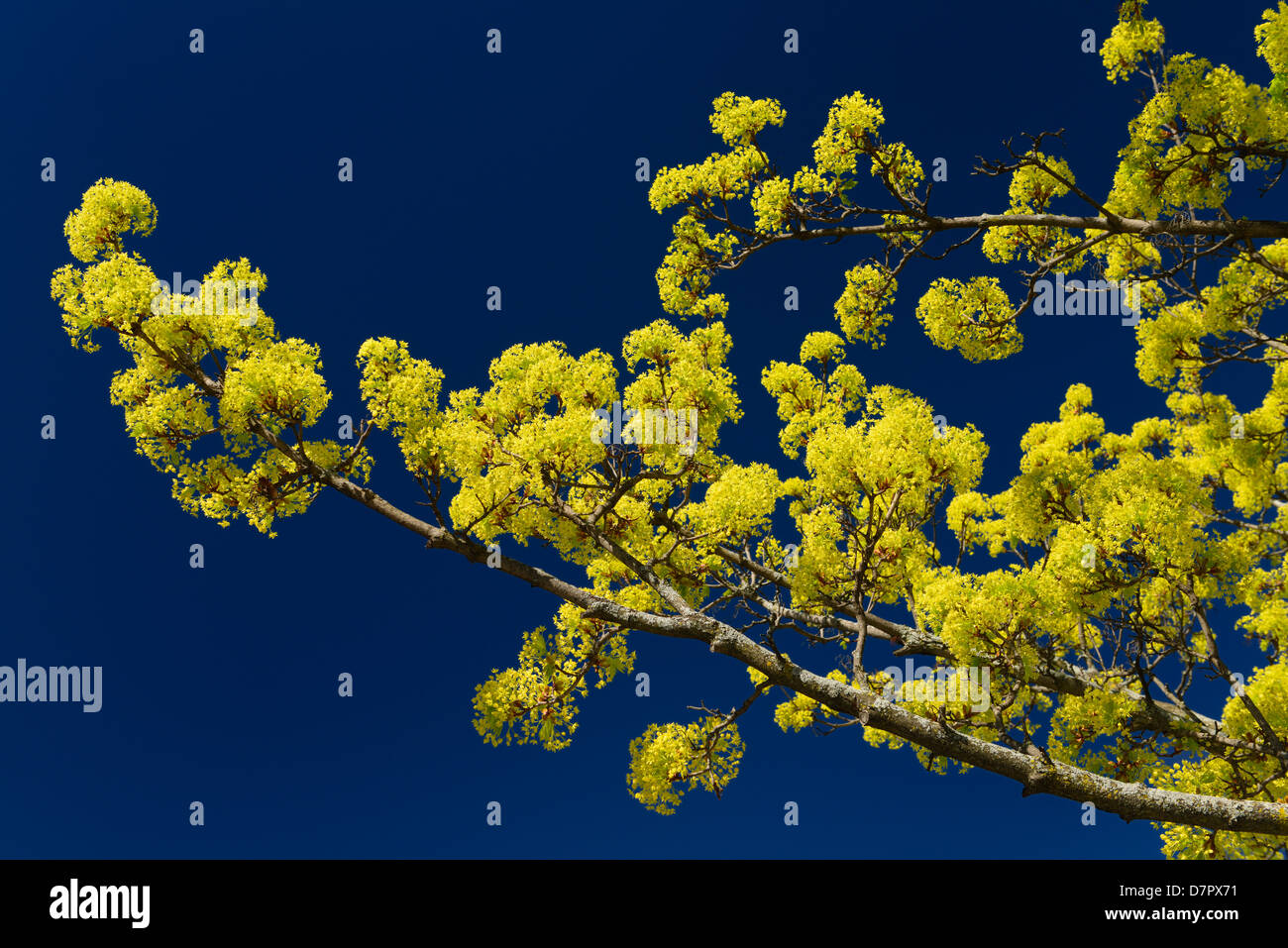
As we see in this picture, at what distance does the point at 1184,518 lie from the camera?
675 cm

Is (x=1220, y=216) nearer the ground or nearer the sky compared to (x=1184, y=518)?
nearer the sky

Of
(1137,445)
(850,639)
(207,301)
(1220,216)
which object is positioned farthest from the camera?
(1137,445)

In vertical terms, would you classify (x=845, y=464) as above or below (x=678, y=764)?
above

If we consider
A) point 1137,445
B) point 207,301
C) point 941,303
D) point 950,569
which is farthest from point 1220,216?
point 207,301

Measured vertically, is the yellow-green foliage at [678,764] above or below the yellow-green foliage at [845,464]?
below

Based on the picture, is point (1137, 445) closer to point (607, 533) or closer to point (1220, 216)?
point (1220, 216)

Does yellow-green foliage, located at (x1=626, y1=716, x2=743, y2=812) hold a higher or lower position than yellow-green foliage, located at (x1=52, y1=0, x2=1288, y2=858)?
lower

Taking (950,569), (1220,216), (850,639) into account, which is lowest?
(850,639)

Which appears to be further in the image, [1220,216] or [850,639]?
[850,639]

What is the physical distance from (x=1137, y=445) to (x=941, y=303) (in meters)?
5.55

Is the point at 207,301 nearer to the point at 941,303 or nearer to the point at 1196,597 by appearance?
the point at 941,303

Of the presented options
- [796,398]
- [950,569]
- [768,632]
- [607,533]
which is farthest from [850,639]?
[796,398]

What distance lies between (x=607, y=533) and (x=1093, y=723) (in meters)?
6.32

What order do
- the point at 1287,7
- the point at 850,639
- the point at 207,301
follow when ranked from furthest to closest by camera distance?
the point at 850,639
the point at 207,301
the point at 1287,7
